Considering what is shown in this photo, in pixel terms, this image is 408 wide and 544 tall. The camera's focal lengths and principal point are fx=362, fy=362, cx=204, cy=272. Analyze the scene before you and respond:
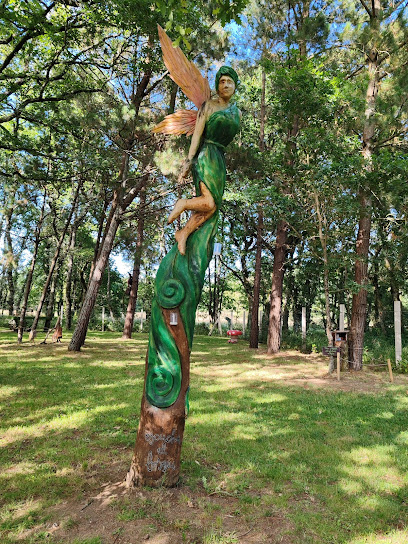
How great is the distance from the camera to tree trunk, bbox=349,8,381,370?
394 inches

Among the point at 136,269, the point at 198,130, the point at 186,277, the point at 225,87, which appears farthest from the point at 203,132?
the point at 136,269

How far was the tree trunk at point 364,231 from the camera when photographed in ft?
32.8

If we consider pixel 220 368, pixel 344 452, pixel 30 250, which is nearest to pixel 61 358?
pixel 220 368

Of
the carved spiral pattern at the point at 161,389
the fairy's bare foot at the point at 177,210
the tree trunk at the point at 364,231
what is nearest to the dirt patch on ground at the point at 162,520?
the carved spiral pattern at the point at 161,389

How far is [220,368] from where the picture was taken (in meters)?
10.1

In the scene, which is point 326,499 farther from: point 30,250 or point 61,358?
point 30,250

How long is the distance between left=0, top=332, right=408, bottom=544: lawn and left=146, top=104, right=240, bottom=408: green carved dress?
951 mm

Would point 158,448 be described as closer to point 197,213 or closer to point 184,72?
point 197,213

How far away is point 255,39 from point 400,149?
6.90m

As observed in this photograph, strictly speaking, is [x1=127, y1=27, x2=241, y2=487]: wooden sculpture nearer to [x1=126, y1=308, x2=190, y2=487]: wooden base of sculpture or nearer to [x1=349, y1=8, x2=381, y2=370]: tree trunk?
[x1=126, y1=308, x2=190, y2=487]: wooden base of sculpture

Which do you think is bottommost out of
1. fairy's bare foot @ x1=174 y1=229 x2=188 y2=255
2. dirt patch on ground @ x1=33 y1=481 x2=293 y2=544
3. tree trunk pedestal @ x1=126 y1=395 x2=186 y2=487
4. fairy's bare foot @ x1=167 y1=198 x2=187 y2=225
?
dirt patch on ground @ x1=33 y1=481 x2=293 y2=544

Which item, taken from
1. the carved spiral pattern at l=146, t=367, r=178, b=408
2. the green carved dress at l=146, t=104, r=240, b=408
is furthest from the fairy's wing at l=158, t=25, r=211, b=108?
the carved spiral pattern at l=146, t=367, r=178, b=408

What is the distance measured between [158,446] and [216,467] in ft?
3.20

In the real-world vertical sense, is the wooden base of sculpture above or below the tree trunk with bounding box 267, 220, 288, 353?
below
